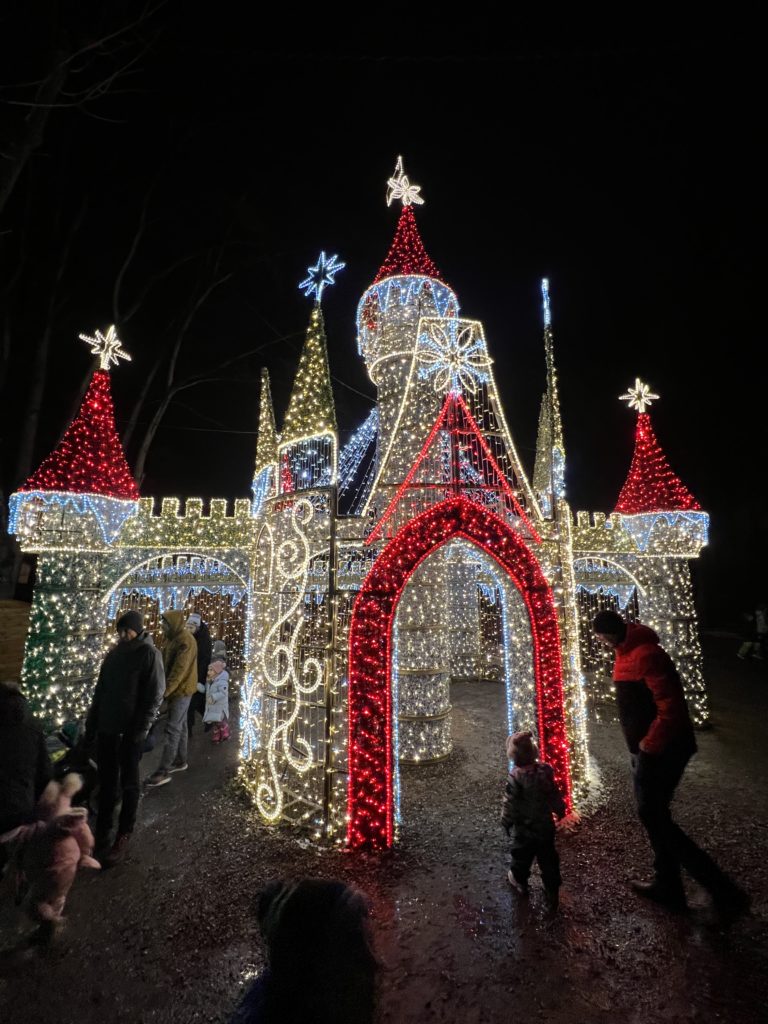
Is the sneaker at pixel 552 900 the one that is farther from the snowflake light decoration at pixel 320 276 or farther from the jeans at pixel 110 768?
the snowflake light decoration at pixel 320 276

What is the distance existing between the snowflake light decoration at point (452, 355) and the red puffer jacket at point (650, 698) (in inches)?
151

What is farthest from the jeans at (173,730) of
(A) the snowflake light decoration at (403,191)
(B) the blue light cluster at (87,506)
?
(A) the snowflake light decoration at (403,191)

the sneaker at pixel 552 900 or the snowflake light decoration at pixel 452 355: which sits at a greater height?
the snowflake light decoration at pixel 452 355

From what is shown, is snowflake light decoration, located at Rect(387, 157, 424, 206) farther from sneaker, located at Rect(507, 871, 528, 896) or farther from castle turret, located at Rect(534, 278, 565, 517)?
sneaker, located at Rect(507, 871, 528, 896)

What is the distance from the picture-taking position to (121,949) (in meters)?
3.44

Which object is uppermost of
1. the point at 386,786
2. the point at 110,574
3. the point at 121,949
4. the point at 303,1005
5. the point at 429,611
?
the point at 110,574

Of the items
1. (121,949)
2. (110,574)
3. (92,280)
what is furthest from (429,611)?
(92,280)

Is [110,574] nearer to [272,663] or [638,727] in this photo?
[272,663]

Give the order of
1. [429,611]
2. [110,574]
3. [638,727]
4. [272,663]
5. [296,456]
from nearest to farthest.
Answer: [638,727]
[272,663]
[296,456]
[429,611]
[110,574]

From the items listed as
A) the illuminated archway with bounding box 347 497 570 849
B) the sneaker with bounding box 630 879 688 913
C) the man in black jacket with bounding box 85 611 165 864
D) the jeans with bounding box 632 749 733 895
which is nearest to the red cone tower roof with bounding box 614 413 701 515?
the illuminated archway with bounding box 347 497 570 849

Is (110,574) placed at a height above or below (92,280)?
below

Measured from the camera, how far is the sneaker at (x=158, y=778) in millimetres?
6155

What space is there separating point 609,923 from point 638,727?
1.46 metres

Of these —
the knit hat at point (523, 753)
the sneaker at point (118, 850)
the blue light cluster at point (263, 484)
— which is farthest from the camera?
the blue light cluster at point (263, 484)
